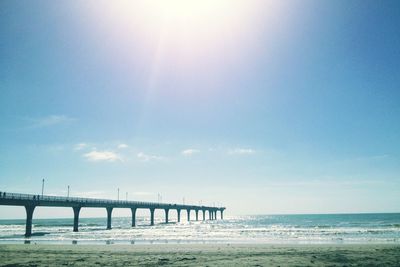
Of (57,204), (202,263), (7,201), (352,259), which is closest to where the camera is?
(202,263)

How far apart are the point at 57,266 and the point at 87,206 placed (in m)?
44.5

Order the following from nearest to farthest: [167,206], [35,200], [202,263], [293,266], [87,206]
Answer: [293,266]
[202,263]
[35,200]
[87,206]
[167,206]

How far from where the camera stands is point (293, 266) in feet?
41.2

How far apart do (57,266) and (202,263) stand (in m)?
5.88

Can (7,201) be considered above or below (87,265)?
above

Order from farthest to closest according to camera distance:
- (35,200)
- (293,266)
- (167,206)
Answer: (167,206), (35,200), (293,266)

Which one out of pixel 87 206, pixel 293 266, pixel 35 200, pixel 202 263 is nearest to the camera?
pixel 293 266

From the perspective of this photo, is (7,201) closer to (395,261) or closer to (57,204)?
(57,204)

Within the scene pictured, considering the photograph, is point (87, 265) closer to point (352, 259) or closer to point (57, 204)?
point (352, 259)

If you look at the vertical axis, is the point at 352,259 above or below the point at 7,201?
below

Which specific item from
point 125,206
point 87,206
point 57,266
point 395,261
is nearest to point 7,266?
point 57,266

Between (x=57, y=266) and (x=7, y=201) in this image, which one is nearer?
(x=57, y=266)

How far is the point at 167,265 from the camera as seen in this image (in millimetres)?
12938

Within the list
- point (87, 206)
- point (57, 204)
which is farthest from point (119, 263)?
point (87, 206)
